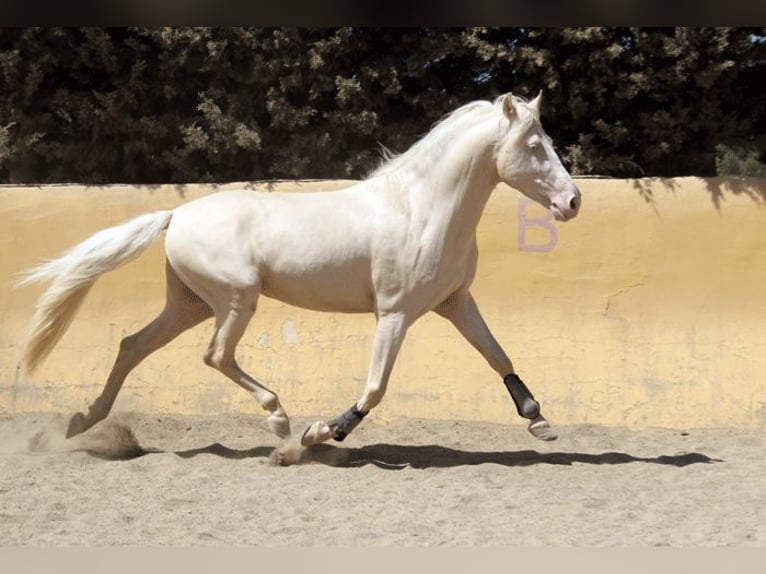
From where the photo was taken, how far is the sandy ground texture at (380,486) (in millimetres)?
4199

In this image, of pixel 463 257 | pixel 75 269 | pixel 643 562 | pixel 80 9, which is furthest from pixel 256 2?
pixel 75 269

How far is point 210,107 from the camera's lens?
899 cm

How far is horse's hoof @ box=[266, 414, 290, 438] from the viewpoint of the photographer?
5.79 meters

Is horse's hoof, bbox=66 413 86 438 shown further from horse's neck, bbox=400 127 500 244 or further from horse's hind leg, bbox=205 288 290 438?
horse's neck, bbox=400 127 500 244

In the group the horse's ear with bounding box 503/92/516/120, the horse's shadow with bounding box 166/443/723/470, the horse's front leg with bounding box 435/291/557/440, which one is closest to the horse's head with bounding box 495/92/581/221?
the horse's ear with bounding box 503/92/516/120

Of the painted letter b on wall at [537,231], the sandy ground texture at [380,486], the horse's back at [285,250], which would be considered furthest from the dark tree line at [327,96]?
the horse's back at [285,250]

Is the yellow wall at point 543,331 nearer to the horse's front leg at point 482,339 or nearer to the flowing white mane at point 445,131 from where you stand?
the horse's front leg at point 482,339

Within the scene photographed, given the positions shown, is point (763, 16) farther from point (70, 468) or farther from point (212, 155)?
point (212, 155)

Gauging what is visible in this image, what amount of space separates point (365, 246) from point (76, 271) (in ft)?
5.43

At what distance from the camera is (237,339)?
230 inches

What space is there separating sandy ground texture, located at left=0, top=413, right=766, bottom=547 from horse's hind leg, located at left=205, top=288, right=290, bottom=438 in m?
0.24

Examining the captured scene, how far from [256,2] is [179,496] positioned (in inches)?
120

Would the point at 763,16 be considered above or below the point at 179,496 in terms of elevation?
above

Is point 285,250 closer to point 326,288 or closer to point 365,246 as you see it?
point 326,288
